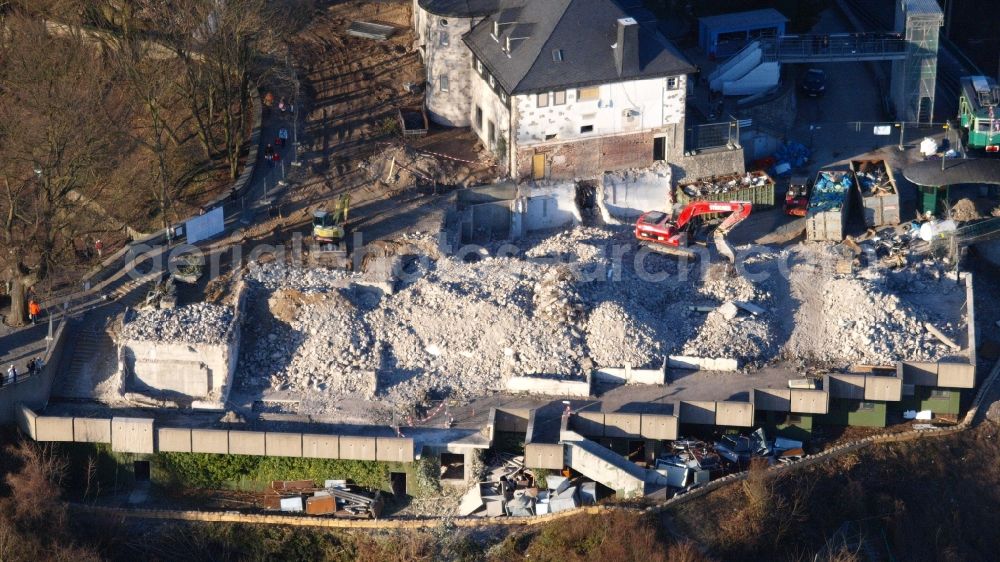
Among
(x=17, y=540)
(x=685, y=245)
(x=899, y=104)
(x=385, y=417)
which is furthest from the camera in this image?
(x=899, y=104)

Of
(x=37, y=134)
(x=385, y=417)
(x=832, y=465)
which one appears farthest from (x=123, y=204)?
(x=832, y=465)

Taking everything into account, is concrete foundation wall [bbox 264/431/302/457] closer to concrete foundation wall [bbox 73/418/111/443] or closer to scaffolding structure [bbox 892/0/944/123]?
concrete foundation wall [bbox 73/418/111/443]

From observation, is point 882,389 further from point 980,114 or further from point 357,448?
point 357,448

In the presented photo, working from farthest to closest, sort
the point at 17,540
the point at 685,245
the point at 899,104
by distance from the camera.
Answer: the point at 899,104
the point at 685,245
the point at 17,540

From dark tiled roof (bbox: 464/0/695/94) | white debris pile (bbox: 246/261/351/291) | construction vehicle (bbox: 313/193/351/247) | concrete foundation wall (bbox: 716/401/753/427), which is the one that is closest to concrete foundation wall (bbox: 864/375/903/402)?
concrete foundation wall (bbox: 716/401/753/427)

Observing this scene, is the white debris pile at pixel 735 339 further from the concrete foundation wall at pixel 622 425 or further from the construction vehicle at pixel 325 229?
the construction vehicle at pixel 325 229

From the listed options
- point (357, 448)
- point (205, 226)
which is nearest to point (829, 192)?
point (357, 448)

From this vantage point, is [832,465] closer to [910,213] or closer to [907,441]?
[907,441]
